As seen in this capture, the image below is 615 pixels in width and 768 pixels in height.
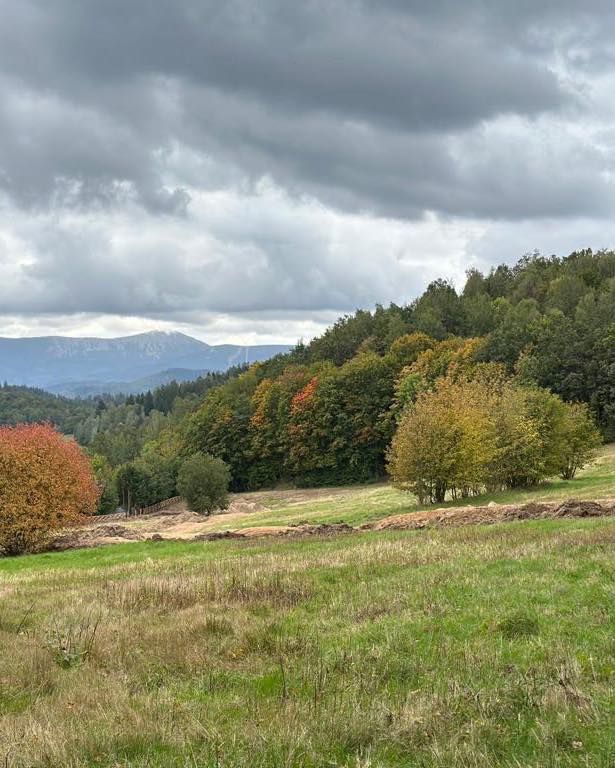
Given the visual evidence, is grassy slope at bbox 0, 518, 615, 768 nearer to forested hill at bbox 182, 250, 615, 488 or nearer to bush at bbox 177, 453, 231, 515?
bush at bbox 177, 453, 231, 515

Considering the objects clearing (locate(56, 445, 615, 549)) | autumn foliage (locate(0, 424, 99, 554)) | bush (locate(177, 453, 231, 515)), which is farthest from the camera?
bush (locate(177, 453, 231, 515))

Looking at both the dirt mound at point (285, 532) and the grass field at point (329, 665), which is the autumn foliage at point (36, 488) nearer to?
the dirt mound at point (285, 532)

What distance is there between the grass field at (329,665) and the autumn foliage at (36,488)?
77.8 feet

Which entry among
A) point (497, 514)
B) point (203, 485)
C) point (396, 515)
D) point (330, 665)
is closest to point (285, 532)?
point (396, 515)

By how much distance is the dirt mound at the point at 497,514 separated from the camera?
2628 centimetres

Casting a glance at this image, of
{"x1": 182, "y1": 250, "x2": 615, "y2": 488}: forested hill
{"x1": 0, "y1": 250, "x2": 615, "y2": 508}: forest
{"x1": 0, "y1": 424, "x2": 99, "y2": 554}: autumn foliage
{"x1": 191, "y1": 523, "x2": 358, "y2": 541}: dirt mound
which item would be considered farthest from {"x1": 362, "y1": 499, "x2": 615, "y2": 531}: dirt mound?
{"x1": 182, "y1": 250, "x2": 615, "y2": 488}: forested hill

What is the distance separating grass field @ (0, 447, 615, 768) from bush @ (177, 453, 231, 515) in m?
48.2

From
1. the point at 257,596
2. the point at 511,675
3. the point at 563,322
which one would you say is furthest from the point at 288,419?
the point at 511,675

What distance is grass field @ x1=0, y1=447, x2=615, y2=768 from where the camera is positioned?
6199 millimetres

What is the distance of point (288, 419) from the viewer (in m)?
100

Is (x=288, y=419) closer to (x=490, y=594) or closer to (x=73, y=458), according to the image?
(x=73, y=458)

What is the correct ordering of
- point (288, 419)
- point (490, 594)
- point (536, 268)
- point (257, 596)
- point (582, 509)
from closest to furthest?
point (490, 594), point (257, 596), point (582, 509), point (288, 419), point (536, 268)

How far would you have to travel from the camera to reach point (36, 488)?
4034 cm

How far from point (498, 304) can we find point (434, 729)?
142 meters
